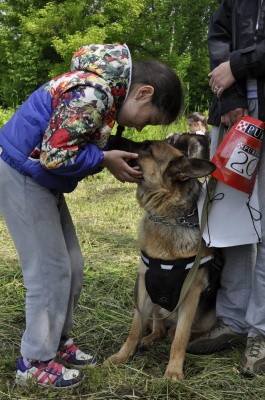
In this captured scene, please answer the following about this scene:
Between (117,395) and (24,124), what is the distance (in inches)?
59.8

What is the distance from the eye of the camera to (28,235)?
2652mm

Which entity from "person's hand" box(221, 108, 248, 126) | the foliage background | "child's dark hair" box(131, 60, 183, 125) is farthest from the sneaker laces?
the foliage background

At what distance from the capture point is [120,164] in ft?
8.91

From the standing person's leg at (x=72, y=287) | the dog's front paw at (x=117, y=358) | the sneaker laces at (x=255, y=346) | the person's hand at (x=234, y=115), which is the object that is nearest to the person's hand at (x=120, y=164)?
the standing person's leg at (x=72, y=287)

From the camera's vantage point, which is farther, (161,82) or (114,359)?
(114,359)

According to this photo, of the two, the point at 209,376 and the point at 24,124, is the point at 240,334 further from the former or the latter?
the point at 24,124

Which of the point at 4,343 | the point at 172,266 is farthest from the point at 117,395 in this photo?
the point at 4,343

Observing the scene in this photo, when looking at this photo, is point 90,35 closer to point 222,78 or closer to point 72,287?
point 222,78

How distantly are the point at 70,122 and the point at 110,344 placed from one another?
1715 millimetres

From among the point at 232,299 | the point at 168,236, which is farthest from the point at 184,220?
the point at 232,299

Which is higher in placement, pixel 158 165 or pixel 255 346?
pixel 158 165

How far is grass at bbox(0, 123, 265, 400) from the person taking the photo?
2.66 metres

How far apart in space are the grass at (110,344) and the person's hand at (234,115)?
1510mm

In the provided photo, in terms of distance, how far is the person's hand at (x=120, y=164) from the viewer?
2.66 m
